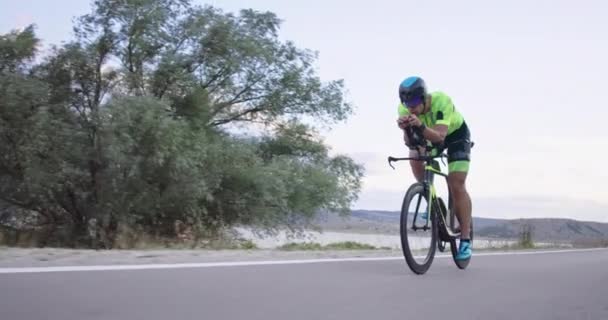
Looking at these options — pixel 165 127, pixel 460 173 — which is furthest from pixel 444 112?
pixel 165 127

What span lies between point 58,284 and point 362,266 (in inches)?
114

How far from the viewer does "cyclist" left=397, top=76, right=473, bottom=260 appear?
5.56 m

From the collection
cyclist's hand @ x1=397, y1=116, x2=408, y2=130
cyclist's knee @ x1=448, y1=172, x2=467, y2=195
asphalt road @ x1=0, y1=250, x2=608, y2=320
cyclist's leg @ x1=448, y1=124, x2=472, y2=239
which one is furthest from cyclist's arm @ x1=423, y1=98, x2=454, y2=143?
asphalt road @ x1=0, y1=250, x2=608, y2=320

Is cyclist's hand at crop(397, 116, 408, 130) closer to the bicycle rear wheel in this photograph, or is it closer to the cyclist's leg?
the bicycle rear wheel

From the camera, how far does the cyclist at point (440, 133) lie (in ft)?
18.2

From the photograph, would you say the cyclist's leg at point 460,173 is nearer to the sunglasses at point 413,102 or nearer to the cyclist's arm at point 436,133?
the cyclist's arm at point 436,133

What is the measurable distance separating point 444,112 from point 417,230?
99 cm

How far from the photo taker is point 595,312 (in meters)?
4.00

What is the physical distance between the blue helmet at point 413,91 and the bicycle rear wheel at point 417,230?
0.72m

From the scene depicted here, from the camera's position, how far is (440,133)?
5582 mm

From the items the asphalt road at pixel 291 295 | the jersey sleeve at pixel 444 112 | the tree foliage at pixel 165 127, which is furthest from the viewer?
the tree foliage at pixel 165 127

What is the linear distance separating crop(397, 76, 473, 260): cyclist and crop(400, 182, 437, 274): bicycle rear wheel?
28 centimetres

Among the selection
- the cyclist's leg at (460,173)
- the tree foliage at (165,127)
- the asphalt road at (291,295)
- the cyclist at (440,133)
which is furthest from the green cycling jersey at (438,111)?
the tree foliage at (165,127)

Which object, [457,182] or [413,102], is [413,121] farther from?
[457,182]
